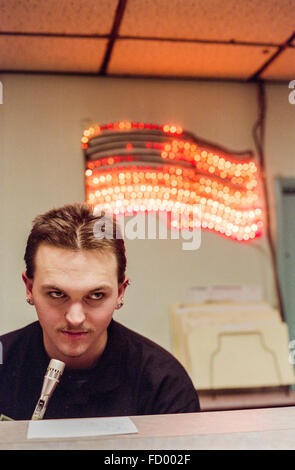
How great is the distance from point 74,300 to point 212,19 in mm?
1388

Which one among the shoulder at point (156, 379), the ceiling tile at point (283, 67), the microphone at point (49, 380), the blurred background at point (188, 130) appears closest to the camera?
the microphone at point (49, 380)

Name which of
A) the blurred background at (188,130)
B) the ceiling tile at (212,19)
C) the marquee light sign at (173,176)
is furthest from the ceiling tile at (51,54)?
the marquee light sign at (173,176)

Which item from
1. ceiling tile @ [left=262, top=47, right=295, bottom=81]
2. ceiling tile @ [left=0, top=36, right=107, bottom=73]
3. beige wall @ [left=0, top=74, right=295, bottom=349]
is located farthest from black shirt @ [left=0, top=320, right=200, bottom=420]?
ceiling tile @ [left=262, top=47, right=295, bottom=81]

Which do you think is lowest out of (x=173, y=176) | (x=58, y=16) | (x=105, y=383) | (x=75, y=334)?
(x=105, y=383)

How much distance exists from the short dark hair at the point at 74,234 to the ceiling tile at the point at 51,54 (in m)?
1.14

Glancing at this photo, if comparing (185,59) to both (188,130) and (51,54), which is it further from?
(51,54)

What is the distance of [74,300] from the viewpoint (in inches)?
46.9

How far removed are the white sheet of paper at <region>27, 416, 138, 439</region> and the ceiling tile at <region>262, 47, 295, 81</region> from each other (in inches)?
81.8

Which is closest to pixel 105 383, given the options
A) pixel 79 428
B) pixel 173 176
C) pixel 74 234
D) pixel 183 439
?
pixel 74 234

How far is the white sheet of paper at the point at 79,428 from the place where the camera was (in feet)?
1.99

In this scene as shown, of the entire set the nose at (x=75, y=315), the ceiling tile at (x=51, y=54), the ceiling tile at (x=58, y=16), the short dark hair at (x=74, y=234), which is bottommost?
the nose at (x=75, y=315)

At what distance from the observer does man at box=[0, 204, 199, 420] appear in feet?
3.88

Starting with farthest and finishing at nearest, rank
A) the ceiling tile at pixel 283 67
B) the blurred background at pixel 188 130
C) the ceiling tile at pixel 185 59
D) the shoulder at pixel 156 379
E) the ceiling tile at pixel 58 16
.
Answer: the ceiling tile at pixel 283 67
the ceiling tile at pixel 185 59
the blurred background at pixel 188 130
the ceiling tile at pixel 58 16
the shoulder at pixel 156 379

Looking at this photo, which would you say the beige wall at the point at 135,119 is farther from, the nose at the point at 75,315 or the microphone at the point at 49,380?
the microphone at the point at 49,380
